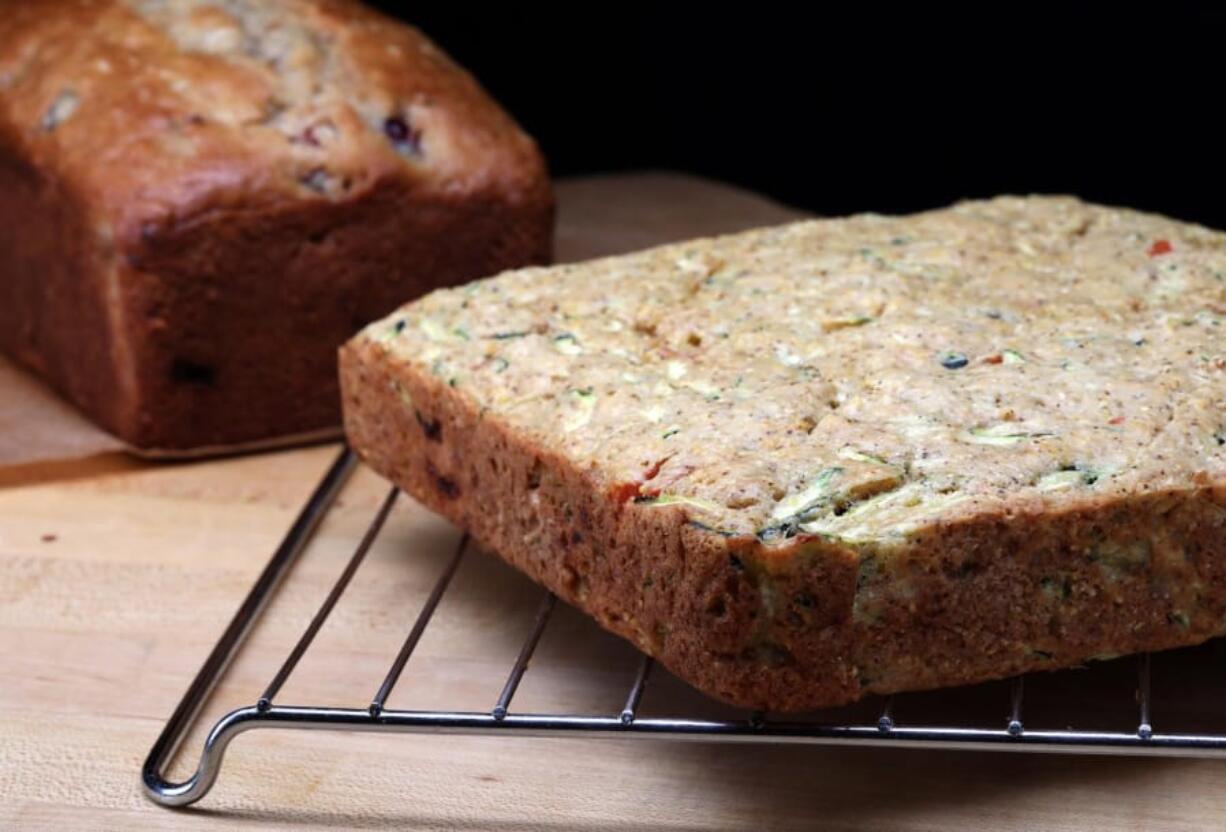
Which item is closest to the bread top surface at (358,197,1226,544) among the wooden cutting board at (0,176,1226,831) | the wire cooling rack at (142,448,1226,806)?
the wire cooling rack at (142,448,1226,806)

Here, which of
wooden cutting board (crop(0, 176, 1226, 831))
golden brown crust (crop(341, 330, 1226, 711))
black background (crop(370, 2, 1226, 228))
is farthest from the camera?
black background (crop(370, 2, 1226, 228))

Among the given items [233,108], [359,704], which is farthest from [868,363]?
[233,108]

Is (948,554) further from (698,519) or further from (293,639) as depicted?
(293,639)

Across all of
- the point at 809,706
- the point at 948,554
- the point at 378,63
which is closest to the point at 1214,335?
the point at 948,554

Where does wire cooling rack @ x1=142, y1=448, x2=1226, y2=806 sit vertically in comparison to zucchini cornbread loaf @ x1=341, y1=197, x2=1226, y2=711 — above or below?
below

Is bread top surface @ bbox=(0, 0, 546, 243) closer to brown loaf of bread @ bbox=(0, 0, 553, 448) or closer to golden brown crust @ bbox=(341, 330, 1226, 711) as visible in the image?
brown loaf of bread @ bbox=(0, 0, 553, 448)

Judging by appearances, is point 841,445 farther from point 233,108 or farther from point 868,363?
Answer: point 233,108

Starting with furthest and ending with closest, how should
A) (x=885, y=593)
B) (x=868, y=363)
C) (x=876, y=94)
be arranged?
(x=876, y=94) < (x=868, y=363) < (x=885, y=593)

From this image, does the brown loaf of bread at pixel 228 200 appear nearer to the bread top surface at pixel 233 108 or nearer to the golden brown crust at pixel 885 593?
the bread top surface at pixel 233 108
